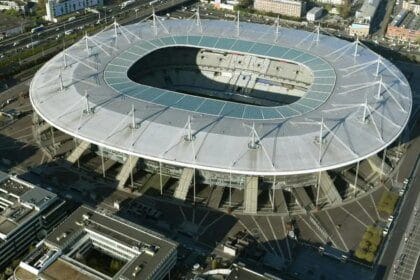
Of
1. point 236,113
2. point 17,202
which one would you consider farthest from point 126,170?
point 236,113

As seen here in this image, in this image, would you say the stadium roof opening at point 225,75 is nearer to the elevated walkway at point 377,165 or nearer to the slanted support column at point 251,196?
the elevated walkway at point 377,165

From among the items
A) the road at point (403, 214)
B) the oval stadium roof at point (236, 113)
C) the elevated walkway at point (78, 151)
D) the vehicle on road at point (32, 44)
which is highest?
the oval stadium roof at point (236, 113)

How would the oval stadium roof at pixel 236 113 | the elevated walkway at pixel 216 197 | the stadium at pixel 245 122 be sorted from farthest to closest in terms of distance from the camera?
the elevated walkway at pixel 216 197 → the stadium at pixel 245 122 → the oval stadium roof at pixel 236 113

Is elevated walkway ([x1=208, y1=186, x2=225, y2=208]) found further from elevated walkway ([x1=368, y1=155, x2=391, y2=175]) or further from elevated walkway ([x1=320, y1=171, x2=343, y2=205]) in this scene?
elevated walkway ([x1=368, y1=155, x2=391, y2=175])

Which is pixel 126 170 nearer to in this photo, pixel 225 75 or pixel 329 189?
pixel 329 189

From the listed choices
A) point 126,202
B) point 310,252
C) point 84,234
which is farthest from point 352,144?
point 84,234

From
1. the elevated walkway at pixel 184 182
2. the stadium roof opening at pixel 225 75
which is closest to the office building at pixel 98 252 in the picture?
the elevated walkway at pixel 184 182
